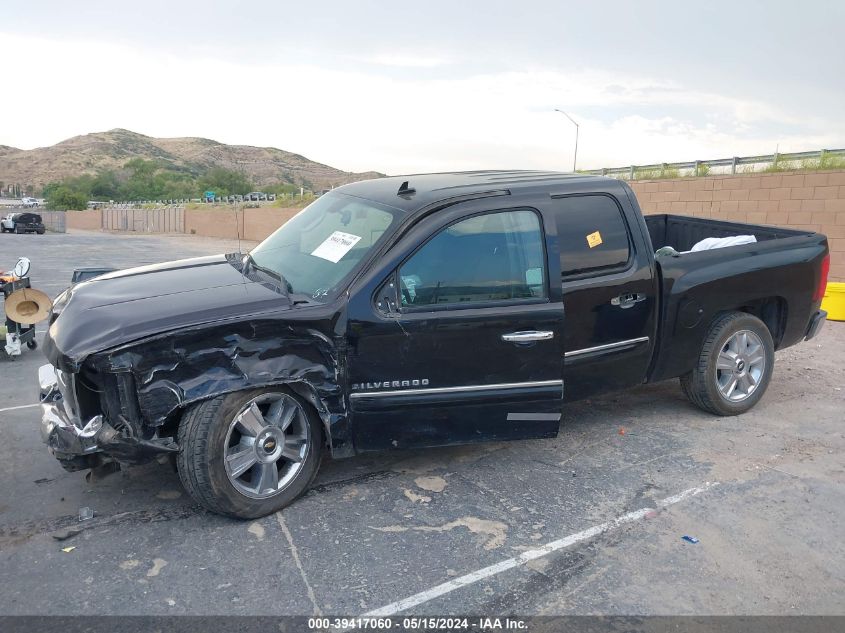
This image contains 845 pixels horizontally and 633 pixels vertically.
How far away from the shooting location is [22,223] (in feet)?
138

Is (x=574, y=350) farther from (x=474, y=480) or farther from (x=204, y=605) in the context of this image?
(x=204, y=605)

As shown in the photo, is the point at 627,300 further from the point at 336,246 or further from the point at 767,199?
the point at 767,199

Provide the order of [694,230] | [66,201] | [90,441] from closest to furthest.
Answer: [90,441] < [694,230] < [66,201]

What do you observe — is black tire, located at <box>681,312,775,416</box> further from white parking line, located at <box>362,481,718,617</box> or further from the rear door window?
white parking line, located at <box>362,481,718,617</box>

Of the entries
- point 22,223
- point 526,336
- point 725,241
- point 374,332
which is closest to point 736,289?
point 725,241

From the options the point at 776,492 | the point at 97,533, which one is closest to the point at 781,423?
the point at 776,492

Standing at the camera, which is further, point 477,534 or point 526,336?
point 526,336

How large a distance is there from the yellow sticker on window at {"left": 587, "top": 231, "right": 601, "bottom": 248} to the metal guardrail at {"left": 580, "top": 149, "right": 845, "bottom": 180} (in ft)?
28.7

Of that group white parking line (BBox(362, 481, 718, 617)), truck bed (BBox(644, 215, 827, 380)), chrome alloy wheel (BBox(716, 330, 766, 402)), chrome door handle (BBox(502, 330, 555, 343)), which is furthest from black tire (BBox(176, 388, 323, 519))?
chrome alloy wheel (BBox(716, 330, 766, 402))

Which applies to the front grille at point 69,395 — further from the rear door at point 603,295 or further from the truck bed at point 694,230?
the truck bed at point 694,230

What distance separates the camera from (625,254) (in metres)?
4.65

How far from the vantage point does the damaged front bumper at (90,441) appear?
135 inches

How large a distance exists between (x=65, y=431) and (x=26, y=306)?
4.28 metres

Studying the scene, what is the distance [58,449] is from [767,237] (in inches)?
231
